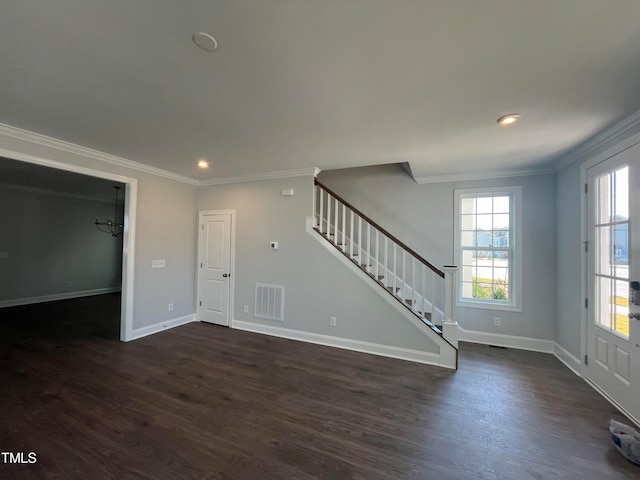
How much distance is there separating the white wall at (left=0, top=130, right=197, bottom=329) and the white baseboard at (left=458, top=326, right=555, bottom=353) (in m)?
4.78

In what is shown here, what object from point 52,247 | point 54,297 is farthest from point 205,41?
point 54,297

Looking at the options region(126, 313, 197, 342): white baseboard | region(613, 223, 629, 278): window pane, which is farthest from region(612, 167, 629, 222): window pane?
region(126, 313, 197, 342): white baseboard

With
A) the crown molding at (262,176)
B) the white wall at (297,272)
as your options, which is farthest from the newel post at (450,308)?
the crown molding at (262,176)

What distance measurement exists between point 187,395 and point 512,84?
374cm

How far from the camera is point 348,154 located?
324cm

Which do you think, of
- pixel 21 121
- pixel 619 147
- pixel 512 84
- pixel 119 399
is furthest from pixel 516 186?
pixel 21 121

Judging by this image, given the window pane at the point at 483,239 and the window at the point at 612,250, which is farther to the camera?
the window pane at the point at 483,239

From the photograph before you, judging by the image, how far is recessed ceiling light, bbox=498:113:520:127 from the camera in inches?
84.4

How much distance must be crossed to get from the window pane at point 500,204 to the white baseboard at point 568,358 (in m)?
1.99

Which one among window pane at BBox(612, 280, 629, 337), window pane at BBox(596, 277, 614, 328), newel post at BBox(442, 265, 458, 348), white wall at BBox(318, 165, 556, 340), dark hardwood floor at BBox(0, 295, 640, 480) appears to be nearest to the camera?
dark hardwood floor at BBox(0, 295, 640, 480)

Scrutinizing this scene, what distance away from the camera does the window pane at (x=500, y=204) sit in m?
3.86

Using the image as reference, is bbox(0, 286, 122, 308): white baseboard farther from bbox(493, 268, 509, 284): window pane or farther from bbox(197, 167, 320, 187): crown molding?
bbox(493, 268, 509, 284): window pane

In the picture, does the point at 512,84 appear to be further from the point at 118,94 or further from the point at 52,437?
the point at 52,437

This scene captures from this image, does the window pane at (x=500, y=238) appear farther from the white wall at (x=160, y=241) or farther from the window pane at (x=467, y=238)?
the white wall at (x=160, y=241)
